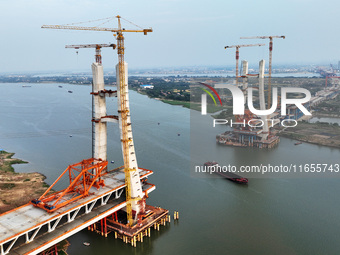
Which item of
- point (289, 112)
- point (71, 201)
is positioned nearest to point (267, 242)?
point (71, 201)

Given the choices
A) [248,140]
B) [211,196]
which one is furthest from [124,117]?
[248,140]

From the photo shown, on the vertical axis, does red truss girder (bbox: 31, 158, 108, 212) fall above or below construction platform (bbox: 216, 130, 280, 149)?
above

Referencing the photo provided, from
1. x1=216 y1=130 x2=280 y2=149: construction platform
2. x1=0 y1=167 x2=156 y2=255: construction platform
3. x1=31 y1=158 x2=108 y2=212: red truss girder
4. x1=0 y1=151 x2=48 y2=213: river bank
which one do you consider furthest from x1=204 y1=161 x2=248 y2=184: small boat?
x1=0 y1=151 x2=48 y2=213: river bank

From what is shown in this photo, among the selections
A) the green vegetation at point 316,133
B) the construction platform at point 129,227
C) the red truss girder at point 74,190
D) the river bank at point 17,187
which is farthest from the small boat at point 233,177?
the green vegetation at point 316,133

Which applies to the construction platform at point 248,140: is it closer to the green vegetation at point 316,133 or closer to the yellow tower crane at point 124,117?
the green vegetation at point 316,133

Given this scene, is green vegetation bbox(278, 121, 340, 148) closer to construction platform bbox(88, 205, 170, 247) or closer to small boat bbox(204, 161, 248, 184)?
small boat bbox(204, 161, 248, 184)

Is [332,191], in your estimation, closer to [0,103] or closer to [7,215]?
[7,215]
